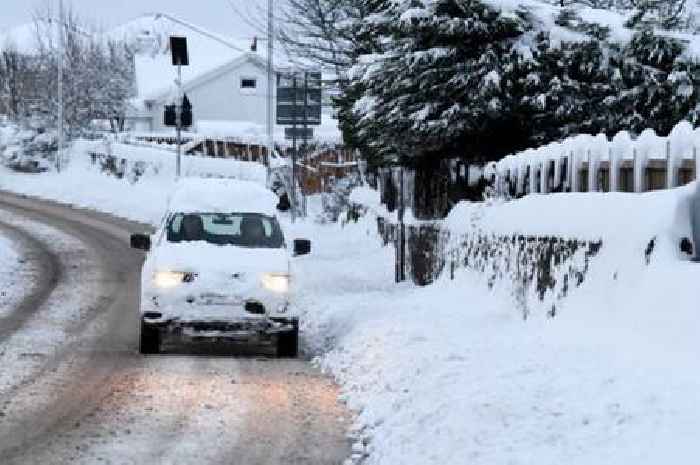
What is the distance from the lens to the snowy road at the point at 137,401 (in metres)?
7.90

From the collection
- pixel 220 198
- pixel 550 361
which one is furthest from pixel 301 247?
pixel 550 361

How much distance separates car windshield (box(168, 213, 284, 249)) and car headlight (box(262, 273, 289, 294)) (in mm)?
1053

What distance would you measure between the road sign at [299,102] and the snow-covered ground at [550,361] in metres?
13.6

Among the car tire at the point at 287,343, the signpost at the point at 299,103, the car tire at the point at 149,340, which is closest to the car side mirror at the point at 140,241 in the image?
the car tire at the point at 149,340

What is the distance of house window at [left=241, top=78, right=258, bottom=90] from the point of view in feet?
230

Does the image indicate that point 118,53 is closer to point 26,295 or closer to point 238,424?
point 26,295

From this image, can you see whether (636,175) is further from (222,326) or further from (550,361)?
(222,326)

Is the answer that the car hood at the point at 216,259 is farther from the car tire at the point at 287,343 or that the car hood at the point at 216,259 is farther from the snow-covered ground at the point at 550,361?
the snow-covered ground at the point at 550,361

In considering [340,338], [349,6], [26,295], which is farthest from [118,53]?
[340,338]

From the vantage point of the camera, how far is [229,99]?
228ft

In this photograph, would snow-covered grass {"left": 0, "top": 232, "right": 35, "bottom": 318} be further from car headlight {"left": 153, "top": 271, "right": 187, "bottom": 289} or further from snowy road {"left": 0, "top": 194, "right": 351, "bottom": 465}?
car headlight {"left": 153, "top": 271, "right": 187, "bottom": 289}

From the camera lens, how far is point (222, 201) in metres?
14.1

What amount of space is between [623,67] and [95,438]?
978 centimetres

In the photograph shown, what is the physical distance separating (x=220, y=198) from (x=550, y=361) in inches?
267
